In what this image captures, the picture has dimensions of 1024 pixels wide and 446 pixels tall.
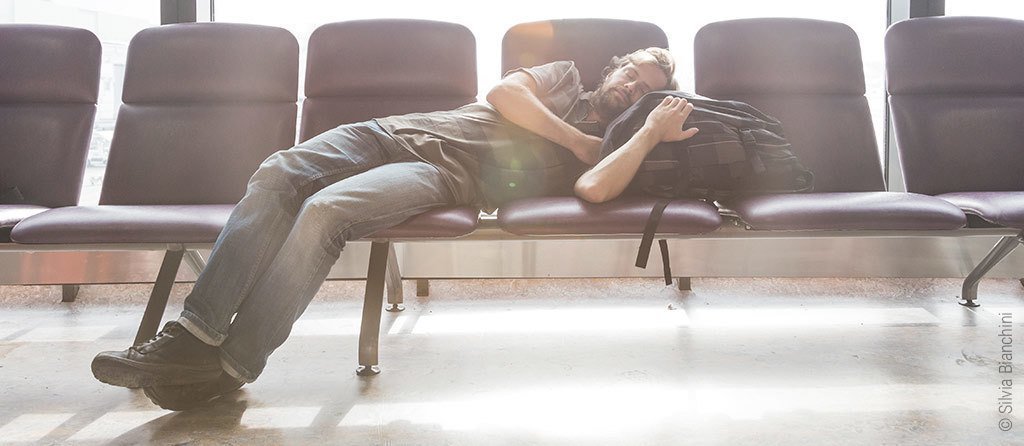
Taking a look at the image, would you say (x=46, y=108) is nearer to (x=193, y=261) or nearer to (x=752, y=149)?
(x=193, y=261)

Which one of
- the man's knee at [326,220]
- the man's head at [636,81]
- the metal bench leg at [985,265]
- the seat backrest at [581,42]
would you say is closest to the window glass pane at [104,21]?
the seat backrest at [581,42]

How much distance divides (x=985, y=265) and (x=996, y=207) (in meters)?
0.57

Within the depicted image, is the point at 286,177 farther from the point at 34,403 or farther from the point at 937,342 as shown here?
the point at 937,342

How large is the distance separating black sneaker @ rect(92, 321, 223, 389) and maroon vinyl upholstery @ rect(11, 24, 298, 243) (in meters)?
0.90

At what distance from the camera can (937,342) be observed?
1.85m

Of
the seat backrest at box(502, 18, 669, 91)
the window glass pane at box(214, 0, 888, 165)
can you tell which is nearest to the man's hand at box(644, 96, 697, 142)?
the seat backrest at box(502, 18, 669, 91)

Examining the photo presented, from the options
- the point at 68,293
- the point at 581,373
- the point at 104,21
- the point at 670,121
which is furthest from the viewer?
the point at 104,21

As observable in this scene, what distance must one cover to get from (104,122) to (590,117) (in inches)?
70.7

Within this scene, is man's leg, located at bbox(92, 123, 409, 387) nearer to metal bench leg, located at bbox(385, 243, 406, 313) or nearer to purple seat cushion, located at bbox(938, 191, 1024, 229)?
metal bench leg, located at bbox(385, 243, 406, 313)

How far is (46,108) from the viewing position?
219 cm

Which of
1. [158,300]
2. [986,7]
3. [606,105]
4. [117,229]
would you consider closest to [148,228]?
[117,229]

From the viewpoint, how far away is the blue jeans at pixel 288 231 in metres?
1.29

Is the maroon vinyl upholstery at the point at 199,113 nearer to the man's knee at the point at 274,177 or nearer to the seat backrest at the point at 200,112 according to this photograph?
the seat backrest at the point at 200,112

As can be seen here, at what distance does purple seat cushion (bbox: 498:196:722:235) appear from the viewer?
60.2 inches
